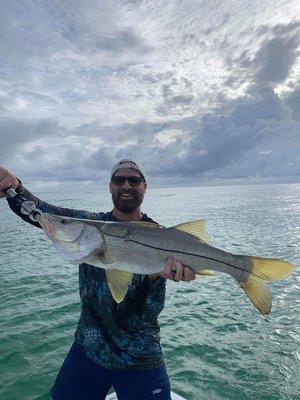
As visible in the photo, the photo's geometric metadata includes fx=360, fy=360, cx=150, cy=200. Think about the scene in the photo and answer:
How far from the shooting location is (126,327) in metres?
5.15

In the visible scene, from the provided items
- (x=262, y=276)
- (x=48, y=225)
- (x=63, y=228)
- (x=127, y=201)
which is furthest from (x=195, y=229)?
(x=48, y=225)

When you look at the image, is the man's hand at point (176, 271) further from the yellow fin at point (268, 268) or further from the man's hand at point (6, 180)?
the man's hand at point (6, 180)

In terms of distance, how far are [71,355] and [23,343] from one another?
5907 mm

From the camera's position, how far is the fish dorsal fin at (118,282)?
4504 mm

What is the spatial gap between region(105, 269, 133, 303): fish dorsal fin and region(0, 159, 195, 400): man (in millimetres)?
600

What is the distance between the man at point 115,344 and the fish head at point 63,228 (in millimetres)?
853

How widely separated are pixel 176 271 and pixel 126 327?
4.17ft

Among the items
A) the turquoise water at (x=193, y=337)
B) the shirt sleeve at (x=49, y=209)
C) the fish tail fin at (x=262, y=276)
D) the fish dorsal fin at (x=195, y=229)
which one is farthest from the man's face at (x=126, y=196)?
the turquoise water at (x=193, y=337)

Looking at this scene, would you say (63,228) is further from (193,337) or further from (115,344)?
(193,337)

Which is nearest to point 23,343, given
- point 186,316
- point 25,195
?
point 186,316

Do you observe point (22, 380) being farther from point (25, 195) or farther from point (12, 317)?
point (25, 195)

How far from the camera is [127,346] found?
507cm

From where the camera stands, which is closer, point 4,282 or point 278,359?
point 278,359

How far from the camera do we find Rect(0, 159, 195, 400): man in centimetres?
508
